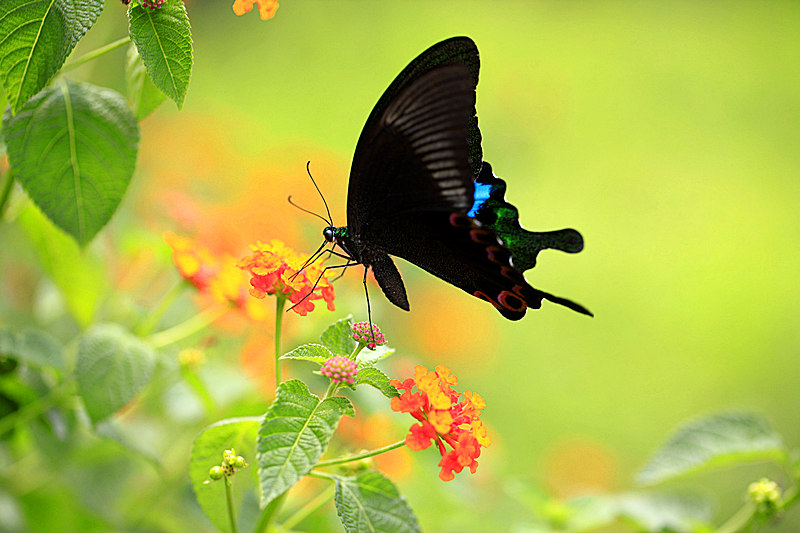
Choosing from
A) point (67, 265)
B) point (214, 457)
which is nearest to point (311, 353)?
point (214, 457)

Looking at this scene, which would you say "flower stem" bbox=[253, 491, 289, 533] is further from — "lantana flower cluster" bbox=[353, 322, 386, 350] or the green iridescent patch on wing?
the green iridescent patch on wing

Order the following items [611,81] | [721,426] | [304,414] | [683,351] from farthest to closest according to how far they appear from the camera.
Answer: [611,81], [683,351], [721,426], [304,414]

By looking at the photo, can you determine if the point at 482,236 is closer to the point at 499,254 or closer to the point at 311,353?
the point at 499,254

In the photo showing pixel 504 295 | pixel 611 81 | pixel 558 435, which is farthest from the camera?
pixel 611 81

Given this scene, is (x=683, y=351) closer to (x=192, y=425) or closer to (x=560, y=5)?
(x=560, y=5)

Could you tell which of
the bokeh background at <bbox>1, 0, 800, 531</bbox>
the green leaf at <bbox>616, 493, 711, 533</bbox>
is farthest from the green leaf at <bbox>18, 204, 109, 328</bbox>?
the bokeh background at <bbox>1, 0, 800, 531</bbox>

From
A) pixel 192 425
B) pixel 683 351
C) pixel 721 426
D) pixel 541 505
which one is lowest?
pixel 192 425

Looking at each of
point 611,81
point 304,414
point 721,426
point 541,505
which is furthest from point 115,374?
point 611,81

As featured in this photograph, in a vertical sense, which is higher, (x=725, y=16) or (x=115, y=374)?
(x=725, y=16)

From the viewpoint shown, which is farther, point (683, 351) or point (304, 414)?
point (683, 351)
